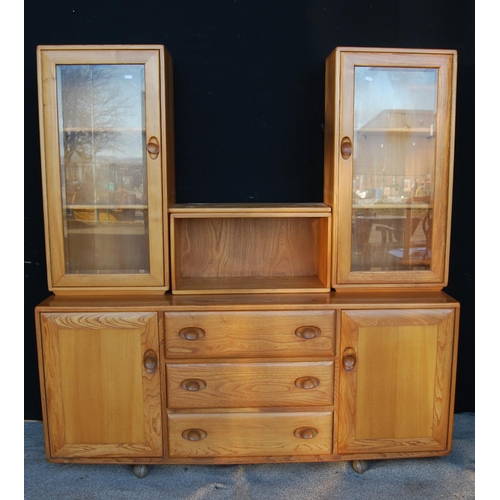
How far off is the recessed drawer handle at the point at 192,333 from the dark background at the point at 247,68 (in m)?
0.68

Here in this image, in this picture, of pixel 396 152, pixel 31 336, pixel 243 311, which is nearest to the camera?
pixel 243 311

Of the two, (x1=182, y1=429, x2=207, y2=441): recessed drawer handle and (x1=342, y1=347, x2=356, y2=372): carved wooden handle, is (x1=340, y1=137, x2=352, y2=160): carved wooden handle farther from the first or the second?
(x1=182, y1=429, x2=207, y2=441): recessed drawer handle

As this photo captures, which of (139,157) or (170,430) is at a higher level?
(139,157)

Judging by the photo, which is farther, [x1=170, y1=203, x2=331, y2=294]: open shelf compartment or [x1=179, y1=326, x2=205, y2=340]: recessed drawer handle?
[x1=170, y1=203, x2=331, y2=294]: open shelf compartment

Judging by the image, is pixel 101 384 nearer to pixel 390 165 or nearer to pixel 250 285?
pixel 250 285

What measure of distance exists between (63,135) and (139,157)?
0.32 meters

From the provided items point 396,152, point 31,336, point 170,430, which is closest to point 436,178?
point 396,152

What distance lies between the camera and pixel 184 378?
1.87 m

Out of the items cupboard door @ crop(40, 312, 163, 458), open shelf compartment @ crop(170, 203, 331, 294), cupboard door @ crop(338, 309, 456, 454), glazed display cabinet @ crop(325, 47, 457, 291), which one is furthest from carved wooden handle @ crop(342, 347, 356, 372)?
cupboard door @ crop(40, 312, 163, 458)

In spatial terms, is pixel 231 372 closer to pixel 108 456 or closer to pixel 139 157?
pixel 108 456

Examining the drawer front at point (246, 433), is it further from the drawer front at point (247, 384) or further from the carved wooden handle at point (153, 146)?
the carved wooden handle at point (153, 146)

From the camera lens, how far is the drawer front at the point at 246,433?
6.17ft

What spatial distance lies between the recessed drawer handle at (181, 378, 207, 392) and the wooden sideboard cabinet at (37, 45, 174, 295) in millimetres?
390

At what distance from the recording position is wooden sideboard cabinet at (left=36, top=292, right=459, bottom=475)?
6.07 feet
